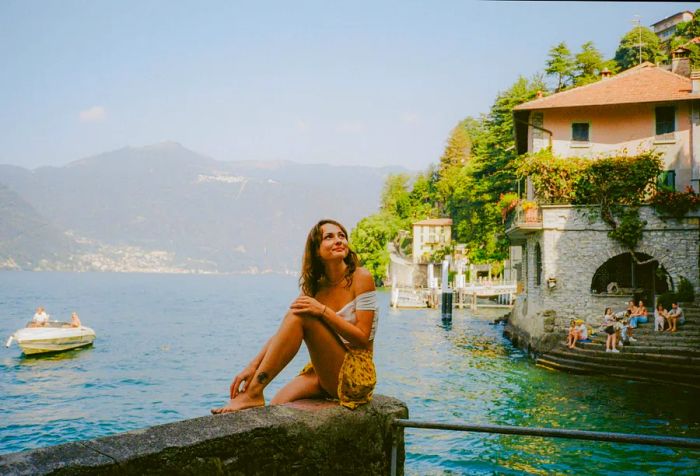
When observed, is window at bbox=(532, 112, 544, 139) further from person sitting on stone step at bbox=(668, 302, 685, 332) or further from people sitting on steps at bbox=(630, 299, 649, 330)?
person sitting on stone step at bbox=(668, 302, 685, 332)

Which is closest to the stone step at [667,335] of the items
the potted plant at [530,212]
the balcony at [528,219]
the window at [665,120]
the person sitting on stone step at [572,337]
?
the person sitting on stone step at [572,337]

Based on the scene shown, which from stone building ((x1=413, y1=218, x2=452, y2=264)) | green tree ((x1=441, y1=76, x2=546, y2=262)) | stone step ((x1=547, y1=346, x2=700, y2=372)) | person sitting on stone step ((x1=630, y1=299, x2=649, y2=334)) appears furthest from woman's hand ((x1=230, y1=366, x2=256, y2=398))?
stone building ((x1=413, y1=218, x2=452, y2=264))

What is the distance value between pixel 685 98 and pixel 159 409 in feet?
75.1

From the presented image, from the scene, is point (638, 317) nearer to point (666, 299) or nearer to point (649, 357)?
point (666, 299)

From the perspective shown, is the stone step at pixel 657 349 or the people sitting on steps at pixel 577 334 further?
the people sitting on steps at pixel 577 334

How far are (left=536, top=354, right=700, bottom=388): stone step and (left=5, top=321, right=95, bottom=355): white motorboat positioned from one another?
22564 mm

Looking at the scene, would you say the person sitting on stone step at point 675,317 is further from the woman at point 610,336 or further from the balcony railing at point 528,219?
the balcony railing at point 528,219

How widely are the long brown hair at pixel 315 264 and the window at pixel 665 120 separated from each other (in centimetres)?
2574

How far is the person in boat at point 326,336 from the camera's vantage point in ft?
12.2

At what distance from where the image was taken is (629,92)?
26.2 metres

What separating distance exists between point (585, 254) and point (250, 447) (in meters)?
21.4

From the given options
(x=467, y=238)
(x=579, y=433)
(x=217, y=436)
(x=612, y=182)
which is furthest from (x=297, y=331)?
(x=467, y=238)

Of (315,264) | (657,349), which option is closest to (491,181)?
(657,349)

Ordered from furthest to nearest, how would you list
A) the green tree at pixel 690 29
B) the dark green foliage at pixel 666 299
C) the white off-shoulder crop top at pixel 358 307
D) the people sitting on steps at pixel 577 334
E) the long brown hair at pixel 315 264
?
the green tree at pixel 690 29, the people sitting on steps at pixel 577 334, the dark green foliage at pixel 666 299, the long brown hair at pixel 315 264, the white off-shoulder crop top at pixel 358 307
